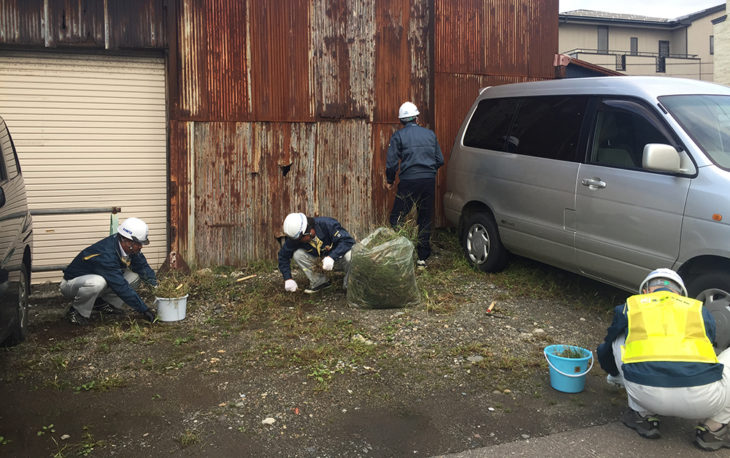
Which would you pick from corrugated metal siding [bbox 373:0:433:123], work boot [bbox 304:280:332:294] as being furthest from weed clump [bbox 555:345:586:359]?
corrugated metal siding [bbox 373:0:433:123]

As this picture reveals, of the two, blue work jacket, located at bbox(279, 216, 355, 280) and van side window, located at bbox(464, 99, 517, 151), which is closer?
blue work jacket, located at bbox(279, 216, 355, 280)

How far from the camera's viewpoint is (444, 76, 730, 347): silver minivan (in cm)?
511

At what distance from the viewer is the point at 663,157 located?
5137 millimetres

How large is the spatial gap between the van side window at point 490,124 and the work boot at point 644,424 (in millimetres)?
3773

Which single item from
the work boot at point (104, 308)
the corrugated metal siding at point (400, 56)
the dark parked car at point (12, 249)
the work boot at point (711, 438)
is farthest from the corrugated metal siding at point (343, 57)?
the work boot at point (711, 438)

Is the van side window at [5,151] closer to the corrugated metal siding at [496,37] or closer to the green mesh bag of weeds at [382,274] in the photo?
the green mesh bag of weeds at [382,274]

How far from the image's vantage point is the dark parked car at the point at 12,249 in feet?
15.8

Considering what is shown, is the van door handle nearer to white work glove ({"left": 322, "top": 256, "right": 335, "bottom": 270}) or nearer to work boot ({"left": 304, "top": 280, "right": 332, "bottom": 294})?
white work glove ({"left": 322, "top": 256, "right": 335, "bottom": 270})

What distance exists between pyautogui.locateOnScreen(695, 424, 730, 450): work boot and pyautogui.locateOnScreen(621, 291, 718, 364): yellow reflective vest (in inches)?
17.1

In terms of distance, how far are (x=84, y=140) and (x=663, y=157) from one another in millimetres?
6323

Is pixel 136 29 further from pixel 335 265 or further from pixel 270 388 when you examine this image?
pixel 270 388

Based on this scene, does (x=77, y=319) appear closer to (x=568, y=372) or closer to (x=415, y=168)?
(x=415, y=168)

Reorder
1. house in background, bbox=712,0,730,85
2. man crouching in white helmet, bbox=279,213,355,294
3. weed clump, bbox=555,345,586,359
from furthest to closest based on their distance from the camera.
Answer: house in background, bbox=712,0,730,85
man crouching in white helmet, bbox=279,213,355,294
weed clump, bbox=555,345,586,359

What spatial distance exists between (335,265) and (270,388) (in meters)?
2.49
